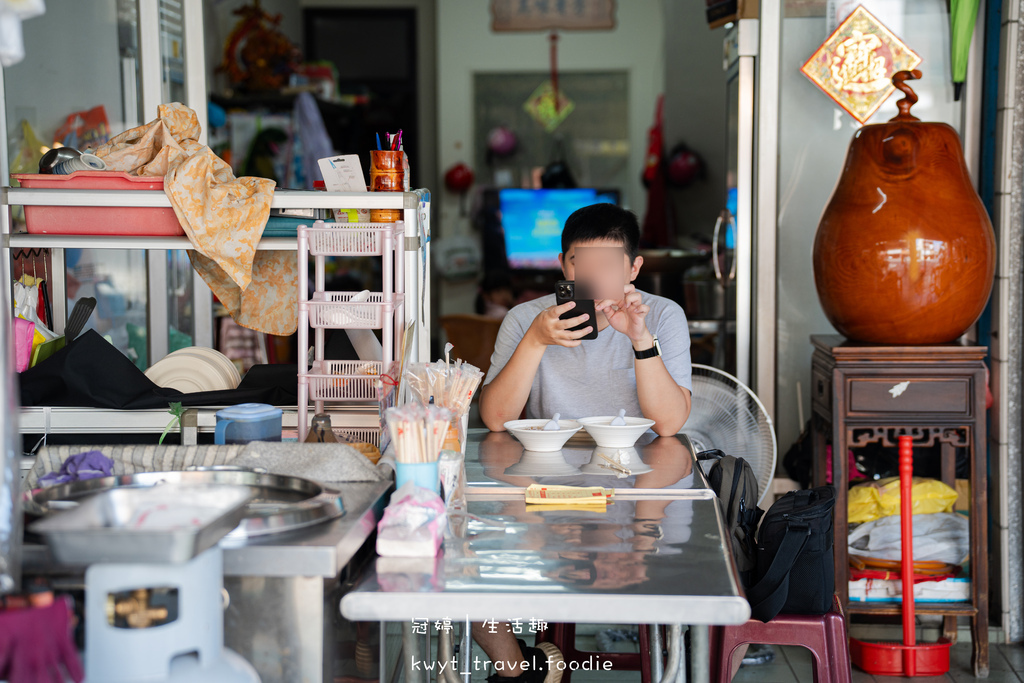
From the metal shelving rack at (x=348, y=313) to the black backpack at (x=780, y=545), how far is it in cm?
79

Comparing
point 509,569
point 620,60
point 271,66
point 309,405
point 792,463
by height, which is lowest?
point 792,463

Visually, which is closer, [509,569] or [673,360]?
[509,569]

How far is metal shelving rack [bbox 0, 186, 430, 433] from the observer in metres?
2.12

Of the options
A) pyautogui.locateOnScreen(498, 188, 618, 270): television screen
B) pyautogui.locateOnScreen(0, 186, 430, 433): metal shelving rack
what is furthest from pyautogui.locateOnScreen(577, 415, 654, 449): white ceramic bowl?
pyautogui.locateOnScreen(498, 188, 618, 270): television screen

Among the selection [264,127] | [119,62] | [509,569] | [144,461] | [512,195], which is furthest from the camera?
[512,195]

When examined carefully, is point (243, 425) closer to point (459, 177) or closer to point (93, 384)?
point (93, 384)

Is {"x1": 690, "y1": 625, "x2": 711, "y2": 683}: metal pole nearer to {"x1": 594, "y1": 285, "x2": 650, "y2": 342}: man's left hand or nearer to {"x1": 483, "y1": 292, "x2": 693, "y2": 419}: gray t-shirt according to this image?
{"x1": 594, "y1": 285, "x2": 650, "y2": 342}: man's left hand

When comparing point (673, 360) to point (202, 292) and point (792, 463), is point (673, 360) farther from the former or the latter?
point (202, 292)

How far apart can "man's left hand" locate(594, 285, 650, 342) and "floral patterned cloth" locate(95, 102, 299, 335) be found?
2.76ft

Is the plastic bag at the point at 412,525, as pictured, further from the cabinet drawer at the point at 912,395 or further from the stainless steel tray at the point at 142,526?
the cabinet drawer at the point at 912,395

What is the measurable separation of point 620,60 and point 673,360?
5746 millimetres

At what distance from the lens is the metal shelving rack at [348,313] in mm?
1946

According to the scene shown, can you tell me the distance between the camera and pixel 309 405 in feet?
6.92

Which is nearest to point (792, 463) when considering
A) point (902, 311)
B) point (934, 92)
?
point (902, 311)
